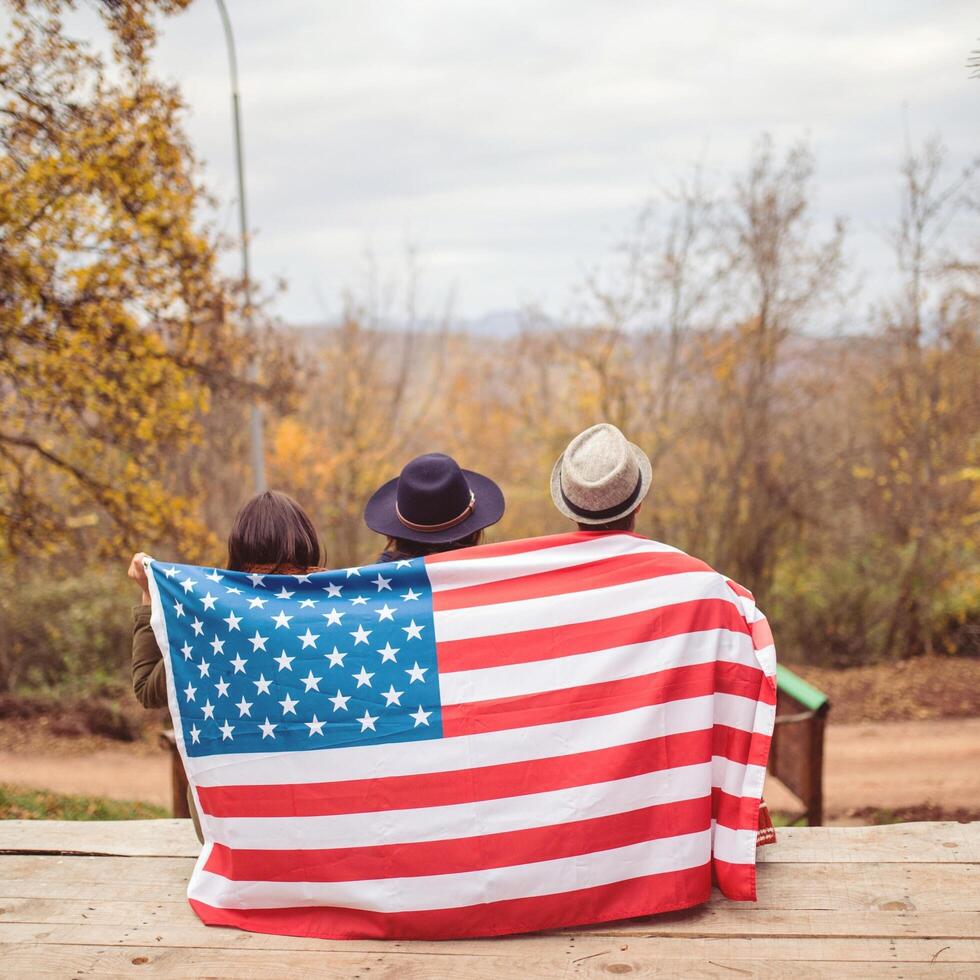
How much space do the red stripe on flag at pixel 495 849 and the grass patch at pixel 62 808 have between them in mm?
3708

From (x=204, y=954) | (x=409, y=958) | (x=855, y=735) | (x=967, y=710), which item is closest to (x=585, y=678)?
(x=409, y=958)

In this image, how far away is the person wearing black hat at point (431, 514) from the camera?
3.73 metres

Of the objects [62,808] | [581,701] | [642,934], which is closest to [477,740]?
[581,701]

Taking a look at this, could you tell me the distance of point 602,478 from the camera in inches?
132

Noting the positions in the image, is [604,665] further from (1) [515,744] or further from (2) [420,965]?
(2) [420,965]

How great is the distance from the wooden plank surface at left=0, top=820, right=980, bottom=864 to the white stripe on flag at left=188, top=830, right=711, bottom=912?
563 mm

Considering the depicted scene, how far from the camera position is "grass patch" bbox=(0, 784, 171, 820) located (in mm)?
6403

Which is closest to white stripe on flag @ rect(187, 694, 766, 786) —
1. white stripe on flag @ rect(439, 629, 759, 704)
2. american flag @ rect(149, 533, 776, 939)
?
american flag @ rect(149, 533, 776, 939)

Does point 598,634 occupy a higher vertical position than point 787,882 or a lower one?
higher

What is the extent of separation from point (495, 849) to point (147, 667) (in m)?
1.37

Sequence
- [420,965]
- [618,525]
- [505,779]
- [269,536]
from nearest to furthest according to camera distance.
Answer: [420,965]
[505,779]
[618,525]
[269,536]

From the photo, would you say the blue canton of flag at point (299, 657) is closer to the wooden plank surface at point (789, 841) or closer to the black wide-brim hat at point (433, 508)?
the black wide-brim hat at point (433, 508)

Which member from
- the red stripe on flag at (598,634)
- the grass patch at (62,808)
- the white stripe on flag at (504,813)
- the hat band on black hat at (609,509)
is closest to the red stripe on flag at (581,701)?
the red stripe on flag at (598,634)

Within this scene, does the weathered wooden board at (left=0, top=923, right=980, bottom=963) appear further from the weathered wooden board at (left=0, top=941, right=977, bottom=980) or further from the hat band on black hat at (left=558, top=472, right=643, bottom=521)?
the hat band on black hat at (left=558, top=472, right=643, bottom=521)
